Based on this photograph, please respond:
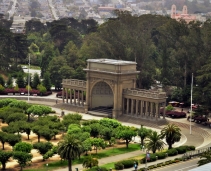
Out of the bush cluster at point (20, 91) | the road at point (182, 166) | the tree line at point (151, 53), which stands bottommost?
the road at point (182, 166)

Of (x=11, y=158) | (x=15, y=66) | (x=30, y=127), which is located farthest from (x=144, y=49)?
(x=11, y=158)

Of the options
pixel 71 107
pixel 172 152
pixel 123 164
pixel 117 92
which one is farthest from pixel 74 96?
pixel 123 164

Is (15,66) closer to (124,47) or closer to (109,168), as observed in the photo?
(124,47)

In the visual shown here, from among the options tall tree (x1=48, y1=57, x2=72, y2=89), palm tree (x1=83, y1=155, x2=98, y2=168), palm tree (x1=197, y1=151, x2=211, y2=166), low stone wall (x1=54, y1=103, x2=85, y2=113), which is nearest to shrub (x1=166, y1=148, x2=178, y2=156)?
palm tree (x1=197, y1=151, x2=211, y2=166)

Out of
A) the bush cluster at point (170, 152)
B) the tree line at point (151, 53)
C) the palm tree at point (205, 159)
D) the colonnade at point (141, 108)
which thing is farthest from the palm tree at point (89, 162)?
the tree line at point (151, 53)

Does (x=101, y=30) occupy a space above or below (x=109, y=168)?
above

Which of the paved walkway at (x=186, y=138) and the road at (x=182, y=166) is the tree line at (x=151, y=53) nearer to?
the paved walkway at (x=186, y=138)

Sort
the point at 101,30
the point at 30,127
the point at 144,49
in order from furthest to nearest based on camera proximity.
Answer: the point at 101,30 → the point at 144,49 → the point at 30,127

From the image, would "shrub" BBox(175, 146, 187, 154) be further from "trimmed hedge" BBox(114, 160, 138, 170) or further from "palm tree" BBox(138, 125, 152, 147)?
"trimmed hedge" BBox(114, 160, 138, 170)
